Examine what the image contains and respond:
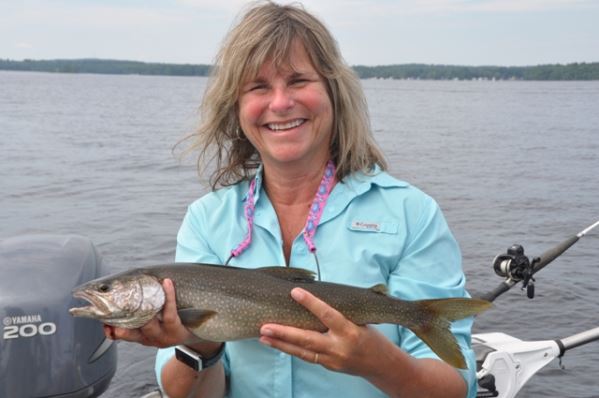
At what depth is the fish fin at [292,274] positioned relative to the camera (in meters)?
3.38

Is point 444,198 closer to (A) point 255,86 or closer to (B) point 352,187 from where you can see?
(B) point 352,187

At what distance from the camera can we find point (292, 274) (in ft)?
11.1

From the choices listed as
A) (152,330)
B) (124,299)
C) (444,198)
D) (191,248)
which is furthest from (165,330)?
(444,198)

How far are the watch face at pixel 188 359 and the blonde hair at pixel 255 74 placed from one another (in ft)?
3.19

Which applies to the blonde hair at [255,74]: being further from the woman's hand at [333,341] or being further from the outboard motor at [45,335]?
the outboard motor at [45,335]

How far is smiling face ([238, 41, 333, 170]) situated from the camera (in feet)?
11.6

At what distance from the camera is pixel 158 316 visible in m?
3.29

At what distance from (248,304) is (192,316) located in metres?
0.26

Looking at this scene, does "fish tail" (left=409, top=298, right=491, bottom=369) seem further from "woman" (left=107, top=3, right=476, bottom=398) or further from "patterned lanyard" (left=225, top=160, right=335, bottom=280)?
"patterned lanyard" (left=225, top=160, right=335, bottom=280)

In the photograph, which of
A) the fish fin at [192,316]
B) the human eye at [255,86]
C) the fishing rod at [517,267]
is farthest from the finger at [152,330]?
the fishing rod at [517,267]

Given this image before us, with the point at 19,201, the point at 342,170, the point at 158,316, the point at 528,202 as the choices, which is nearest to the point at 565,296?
the point at 528,202

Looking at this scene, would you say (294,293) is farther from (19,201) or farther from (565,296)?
(19,201)

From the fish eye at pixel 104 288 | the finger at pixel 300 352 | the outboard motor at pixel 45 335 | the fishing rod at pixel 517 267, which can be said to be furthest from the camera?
the fishing rod at pixel 517 267

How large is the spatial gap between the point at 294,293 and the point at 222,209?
0.96 metres
